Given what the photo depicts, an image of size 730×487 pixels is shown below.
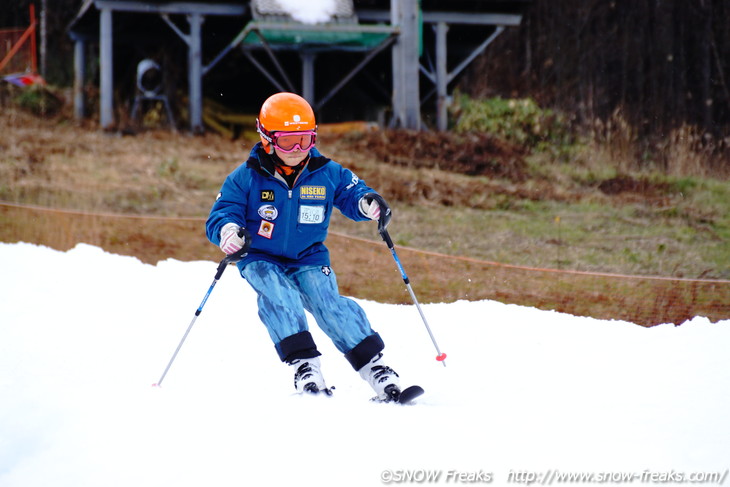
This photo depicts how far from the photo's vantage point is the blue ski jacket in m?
3.63

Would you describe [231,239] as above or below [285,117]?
below

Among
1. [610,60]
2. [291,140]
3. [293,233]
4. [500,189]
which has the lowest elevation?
[293,233]

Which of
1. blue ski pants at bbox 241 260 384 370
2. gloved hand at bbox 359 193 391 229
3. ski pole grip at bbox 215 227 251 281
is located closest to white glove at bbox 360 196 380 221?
gloved hand at bbox 359 193 391 229

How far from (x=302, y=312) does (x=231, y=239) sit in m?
0.44

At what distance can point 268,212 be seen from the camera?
3633 millimetres

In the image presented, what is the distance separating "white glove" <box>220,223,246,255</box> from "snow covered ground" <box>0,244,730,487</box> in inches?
25.4

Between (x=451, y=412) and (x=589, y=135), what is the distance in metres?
9.71

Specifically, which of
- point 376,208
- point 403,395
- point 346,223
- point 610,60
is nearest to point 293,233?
point 376,208

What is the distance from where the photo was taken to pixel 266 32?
36.6ft

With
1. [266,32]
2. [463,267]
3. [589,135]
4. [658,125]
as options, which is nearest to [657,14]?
[658,125]

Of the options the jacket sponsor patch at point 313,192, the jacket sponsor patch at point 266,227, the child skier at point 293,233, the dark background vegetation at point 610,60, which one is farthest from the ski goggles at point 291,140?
the dark background vegetation at point 610,60

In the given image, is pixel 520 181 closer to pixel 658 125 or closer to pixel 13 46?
pixel 658 125

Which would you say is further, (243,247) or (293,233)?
(293,233)

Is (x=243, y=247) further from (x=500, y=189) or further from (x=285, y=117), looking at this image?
(x=500, y=189)
